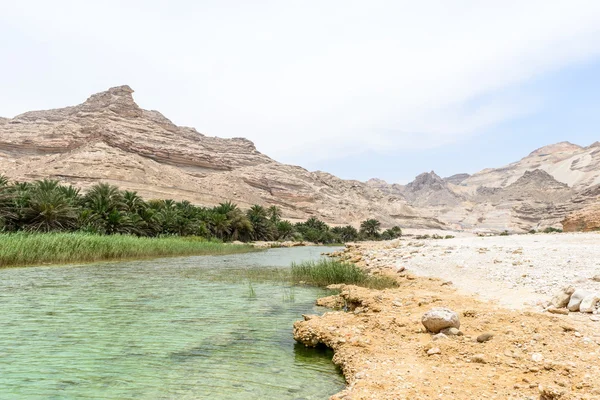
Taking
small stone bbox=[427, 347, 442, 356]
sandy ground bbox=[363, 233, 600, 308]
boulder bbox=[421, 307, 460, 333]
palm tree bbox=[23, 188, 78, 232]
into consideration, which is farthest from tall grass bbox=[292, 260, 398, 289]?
palm tree bbox=[23, 188, 78, 232]

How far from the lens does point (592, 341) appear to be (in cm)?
580

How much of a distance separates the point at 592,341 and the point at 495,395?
2.46 metres

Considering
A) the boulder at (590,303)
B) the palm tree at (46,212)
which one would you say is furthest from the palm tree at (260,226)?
the boulder at (590,303)

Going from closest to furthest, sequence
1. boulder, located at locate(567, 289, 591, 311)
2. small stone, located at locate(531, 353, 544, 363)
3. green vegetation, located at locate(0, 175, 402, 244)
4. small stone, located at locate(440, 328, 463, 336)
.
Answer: small stone, located at locate(531, 353, 544, 363) → small stone, located at locate(440, 328, 463, 336) → boulder, located at locate(567, 289, 591, 311) → green vegetation, located at locate(0, 175, 402, 244)

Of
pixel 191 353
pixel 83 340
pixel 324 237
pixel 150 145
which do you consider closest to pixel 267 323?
pixel 191 353

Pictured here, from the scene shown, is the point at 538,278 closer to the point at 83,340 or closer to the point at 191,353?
the point at 191,353

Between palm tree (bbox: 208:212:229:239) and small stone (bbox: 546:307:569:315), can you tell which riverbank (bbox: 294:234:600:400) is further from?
palm tree (bbox: 208:212:229:239)

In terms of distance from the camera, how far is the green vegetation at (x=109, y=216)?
35.9 m

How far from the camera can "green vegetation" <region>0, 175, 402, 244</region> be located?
35.9m

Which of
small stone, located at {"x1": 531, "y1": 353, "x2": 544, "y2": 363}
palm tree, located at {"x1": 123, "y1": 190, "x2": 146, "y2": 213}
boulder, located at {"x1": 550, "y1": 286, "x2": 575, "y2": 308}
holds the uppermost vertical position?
palm tree, located at {"x1": 123, "y1": 190, "x2": 146, "y2": 213}

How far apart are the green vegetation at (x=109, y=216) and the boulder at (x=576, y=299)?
3735cm

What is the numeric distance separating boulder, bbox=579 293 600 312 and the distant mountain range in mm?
92671

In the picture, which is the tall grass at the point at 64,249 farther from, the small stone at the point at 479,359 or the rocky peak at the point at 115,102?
the rocky peak at the point at 115,102

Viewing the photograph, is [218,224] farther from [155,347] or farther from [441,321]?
[441,321]
